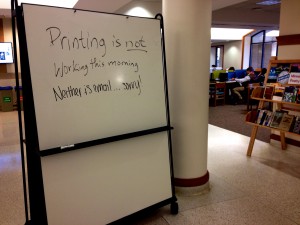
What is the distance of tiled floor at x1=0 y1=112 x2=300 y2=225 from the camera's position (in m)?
2.38

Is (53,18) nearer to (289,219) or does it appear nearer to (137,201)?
(137,201)

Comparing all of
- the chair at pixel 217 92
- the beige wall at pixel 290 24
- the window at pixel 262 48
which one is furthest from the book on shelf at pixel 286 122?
the window at pixel 262 48

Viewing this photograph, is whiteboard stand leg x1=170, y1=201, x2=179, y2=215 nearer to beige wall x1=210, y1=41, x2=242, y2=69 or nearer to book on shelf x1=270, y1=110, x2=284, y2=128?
book on shelf x1=270, y1=110, x2=284, y2=128

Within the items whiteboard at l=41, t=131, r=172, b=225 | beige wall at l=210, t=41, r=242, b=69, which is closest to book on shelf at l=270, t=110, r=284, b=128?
whiteboard at l=41, t=131, r=172, b=225

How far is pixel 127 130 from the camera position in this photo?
213 cm

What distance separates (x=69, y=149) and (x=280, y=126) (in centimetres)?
289

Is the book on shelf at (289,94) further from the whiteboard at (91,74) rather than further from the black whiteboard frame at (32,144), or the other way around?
the black whiteboard frame at (32,144)

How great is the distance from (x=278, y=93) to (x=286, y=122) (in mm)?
431

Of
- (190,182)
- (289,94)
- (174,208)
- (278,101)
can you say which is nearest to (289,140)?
(278,101)

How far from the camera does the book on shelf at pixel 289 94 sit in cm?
340

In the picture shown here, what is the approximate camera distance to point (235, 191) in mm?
2855

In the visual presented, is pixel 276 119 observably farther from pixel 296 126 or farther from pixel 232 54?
pixel 232 54

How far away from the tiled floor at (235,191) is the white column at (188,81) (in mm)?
297

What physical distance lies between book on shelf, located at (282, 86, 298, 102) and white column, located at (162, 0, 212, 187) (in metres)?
1.43
